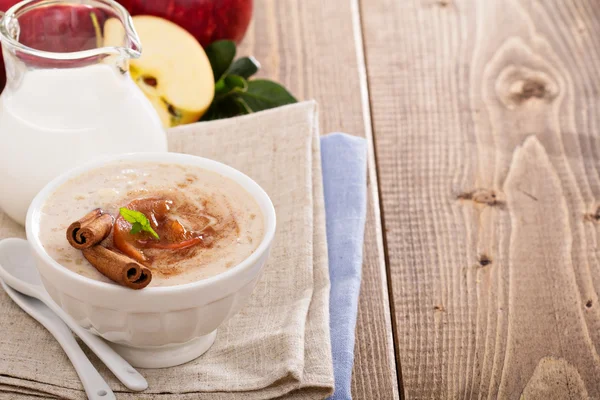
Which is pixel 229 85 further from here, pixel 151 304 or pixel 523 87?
pixel 151 304

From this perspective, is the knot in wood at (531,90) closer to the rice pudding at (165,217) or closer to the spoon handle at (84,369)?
the rice pudding at (165,217)

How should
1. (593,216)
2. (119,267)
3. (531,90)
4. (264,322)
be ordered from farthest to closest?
1. (531,90)
2. (593,216)
3. (264,322)
4. (119,267)

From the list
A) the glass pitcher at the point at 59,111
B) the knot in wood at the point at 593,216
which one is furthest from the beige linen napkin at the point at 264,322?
the knot in wood at the point at 593,216

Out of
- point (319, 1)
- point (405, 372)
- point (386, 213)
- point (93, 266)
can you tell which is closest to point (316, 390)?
point (405, 372)

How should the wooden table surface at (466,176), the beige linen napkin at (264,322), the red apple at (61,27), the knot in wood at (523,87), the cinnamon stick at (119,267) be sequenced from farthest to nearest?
the knot in wood at (523,87), the red apple at (61,27), the wooden table surface at (466,176), the beige linen napkin at (264,322), the cinnamon stick at (119,267)

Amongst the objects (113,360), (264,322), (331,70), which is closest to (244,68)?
(331,70)

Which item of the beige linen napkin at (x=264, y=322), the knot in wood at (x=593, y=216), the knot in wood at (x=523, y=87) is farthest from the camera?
the knot in wood at (x=523, y=87)
